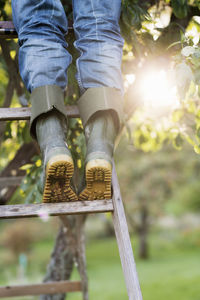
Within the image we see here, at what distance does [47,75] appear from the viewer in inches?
61.8

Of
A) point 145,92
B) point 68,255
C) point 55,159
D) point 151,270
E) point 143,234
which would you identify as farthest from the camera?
point 143,234

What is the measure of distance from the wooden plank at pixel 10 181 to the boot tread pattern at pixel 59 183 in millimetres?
1547

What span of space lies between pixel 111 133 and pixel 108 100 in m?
0.13

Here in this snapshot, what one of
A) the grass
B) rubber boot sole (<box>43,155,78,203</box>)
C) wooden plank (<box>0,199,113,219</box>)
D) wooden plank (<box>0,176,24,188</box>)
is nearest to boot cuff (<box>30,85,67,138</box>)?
rubber boot sole (<box>43,155,78,203</box>)

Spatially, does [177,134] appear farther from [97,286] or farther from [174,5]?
[97,286]

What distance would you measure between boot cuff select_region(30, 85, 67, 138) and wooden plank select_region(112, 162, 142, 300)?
42 centimetres

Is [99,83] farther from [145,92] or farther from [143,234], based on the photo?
[143,234]

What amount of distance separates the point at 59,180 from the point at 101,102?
1.15 ft

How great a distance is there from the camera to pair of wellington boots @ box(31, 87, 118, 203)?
57.2 inches

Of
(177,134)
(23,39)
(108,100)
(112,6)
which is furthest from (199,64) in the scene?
(177,134)

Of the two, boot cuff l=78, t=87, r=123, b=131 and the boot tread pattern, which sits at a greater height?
boot cuff l=78, t=87, r=123, b=131

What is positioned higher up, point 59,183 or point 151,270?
point 151,270

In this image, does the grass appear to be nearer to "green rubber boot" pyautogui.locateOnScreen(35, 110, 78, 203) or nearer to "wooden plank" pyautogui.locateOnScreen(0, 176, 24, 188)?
"wooden plank" pyautogui.locateOnScreen(0, 176, 24, 188)

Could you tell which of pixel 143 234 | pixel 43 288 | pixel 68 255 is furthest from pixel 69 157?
pixel 143 234
